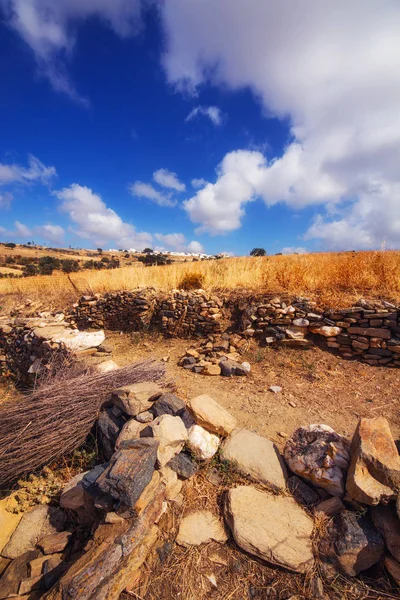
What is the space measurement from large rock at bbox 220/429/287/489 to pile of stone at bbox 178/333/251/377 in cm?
192

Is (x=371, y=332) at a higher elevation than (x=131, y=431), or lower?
higher

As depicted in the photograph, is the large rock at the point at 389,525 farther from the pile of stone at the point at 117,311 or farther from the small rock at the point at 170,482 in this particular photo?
the pile of stone at the point at 117,311

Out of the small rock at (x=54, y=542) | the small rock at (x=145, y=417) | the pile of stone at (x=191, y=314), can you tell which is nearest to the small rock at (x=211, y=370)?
the pile of stone at (x=191, y=314)

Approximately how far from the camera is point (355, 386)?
436 cm

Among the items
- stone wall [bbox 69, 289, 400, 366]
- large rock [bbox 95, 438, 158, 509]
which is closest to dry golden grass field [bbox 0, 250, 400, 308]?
stone wall [bbox 69, 289, 400, 366]

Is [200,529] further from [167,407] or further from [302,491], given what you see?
[167,407]

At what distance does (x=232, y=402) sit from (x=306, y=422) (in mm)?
1088

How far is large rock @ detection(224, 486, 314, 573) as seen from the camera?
1.93 metres

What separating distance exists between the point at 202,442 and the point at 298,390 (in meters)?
2.27

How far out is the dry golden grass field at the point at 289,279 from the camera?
580 cm

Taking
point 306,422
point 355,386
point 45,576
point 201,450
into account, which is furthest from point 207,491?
point 355,386

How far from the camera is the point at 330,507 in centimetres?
219

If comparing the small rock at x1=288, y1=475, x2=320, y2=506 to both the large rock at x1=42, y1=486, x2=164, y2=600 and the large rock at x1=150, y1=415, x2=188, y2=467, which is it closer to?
the large rock at x1=150, y1=415, x2=188, y2=467

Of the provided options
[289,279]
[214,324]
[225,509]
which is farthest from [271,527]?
[289,279]
